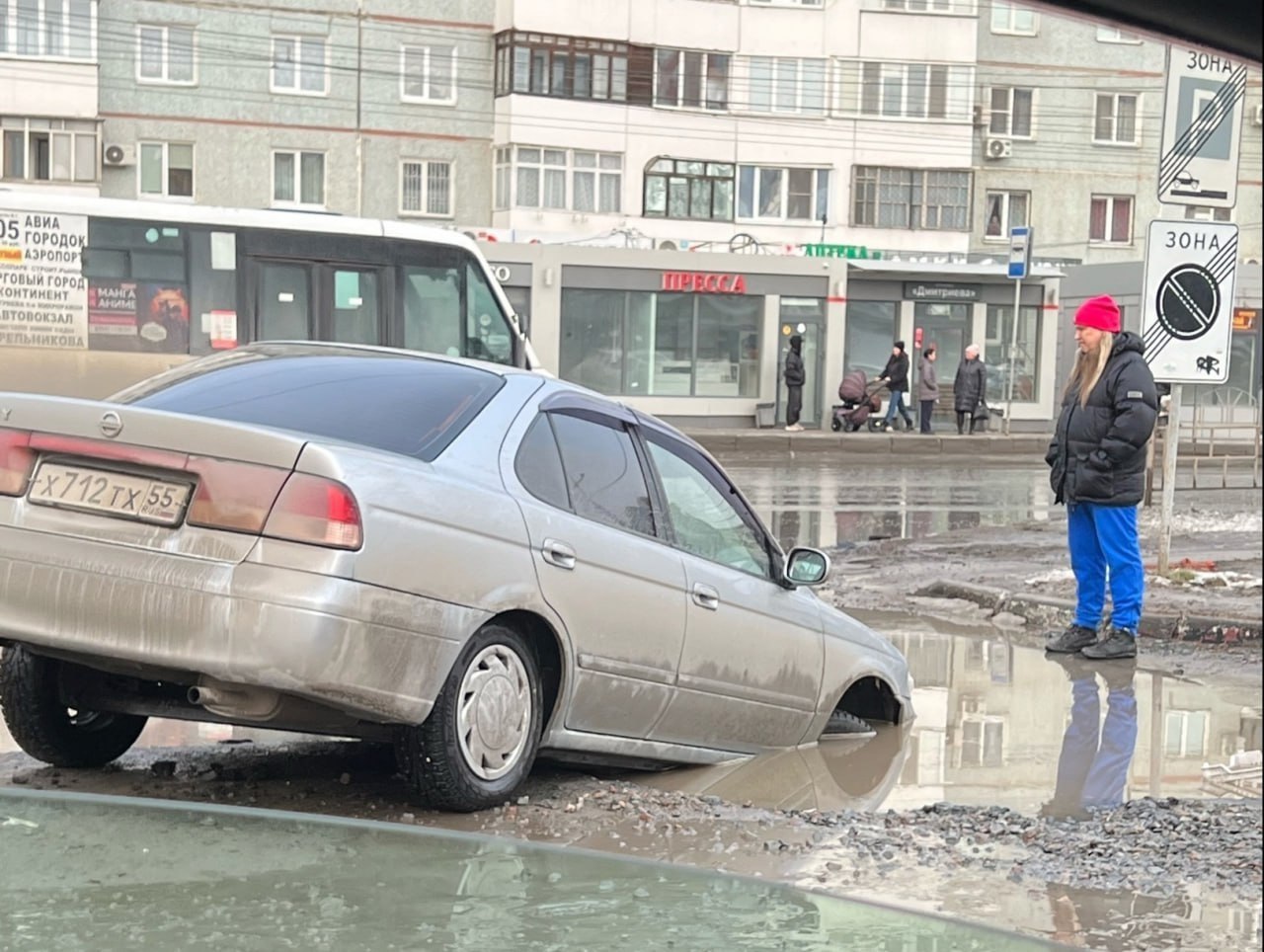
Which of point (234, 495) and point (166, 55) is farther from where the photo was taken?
point (166, 55)

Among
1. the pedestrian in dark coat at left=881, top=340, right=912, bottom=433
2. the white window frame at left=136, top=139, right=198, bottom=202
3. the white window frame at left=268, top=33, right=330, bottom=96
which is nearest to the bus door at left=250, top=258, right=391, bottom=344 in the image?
the pedestrian in dark coat at left=881, top=340, right=912, bottom=433

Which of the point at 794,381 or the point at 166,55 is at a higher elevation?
the point at 166,55

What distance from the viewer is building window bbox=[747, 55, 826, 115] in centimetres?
5316

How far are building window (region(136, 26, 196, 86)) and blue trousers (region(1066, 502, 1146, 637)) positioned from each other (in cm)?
4378

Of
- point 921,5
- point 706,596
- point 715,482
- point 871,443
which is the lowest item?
point 871,443

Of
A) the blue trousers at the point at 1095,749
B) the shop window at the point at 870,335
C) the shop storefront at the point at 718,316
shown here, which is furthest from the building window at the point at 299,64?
the blue trousers at the point at 1095,749

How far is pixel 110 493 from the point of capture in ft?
16.8

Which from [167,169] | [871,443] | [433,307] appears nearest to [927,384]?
[871,443]

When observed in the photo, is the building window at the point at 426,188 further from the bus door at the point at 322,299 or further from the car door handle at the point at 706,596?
the car door handle at the point at 706,596

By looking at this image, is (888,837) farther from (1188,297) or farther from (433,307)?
(433,307)

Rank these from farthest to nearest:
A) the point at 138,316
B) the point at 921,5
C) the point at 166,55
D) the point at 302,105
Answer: the point at 921,5 < the point at 302,105 < the point at 166,55 < the point at 138,316

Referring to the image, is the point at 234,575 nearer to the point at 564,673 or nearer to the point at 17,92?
the point at 564,673

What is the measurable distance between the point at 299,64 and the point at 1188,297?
42.3 metres

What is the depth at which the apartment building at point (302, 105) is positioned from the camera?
4900 cm
